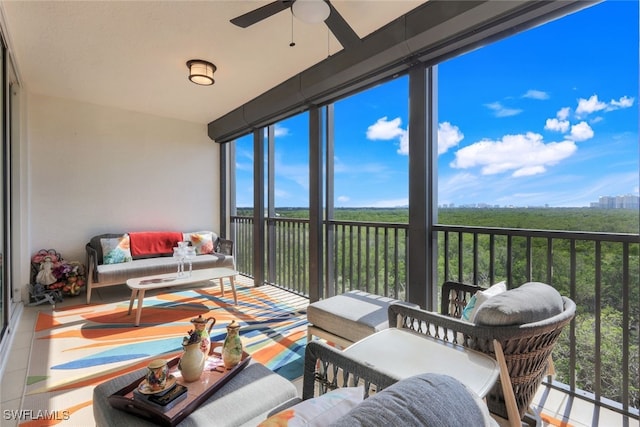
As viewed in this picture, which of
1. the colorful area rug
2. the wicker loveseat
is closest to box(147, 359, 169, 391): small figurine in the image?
the colorful area rug

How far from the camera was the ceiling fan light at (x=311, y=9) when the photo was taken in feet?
5.68

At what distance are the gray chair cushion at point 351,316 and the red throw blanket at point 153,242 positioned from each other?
337cm

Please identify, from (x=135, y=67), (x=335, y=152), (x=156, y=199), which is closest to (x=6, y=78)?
(x=135, y=67)

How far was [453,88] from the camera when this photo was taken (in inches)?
103

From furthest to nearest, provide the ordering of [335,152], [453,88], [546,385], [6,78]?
[335,152] < [6,78] < [453,88] < [546,385]

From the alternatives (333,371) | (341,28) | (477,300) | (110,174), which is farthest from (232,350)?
(110,174)

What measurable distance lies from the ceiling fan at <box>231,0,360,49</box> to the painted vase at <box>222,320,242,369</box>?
1826 mm

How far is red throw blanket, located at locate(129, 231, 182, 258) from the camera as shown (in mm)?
4395

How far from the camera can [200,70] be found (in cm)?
304

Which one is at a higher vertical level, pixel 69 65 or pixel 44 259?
pixel 69 65

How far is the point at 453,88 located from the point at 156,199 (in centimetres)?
457

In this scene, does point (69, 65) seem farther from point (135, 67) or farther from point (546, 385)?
point (546, 385)

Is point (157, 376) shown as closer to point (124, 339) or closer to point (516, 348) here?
point (516, 348)

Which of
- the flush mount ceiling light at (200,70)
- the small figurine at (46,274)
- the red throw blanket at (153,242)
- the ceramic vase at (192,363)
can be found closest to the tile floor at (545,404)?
the ceramic vase at (192,363)
